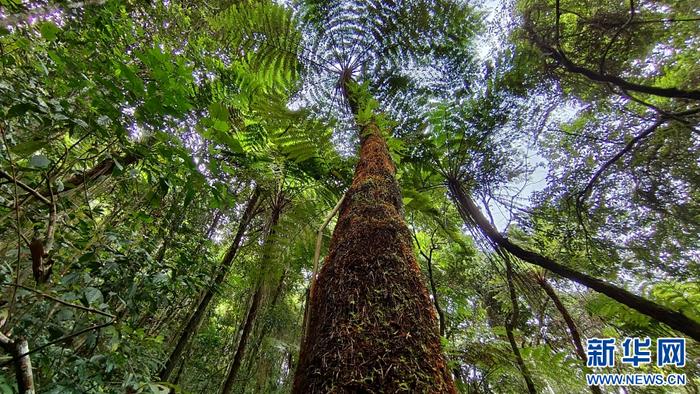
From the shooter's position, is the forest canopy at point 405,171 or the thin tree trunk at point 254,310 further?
the thin tree trunk at point 254,310

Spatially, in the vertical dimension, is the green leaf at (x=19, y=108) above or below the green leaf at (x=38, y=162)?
above

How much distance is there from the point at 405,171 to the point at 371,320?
2.89 meters

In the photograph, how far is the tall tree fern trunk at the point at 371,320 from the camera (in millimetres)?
765

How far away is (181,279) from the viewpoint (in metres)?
2.02

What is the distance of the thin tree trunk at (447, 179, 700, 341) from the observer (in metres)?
1.73

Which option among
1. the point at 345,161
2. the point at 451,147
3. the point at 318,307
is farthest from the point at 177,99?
the point at 451,147

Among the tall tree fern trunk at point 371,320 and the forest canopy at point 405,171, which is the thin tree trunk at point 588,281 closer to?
the forest canopy at point 405,171

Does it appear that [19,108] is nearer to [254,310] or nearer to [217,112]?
[217,112]

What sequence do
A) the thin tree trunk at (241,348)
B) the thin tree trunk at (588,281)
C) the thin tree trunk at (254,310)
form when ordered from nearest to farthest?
the thin tree trunk at (588,281), the thin tree trunk at (254,310), the thin tree trunk at (241,348)

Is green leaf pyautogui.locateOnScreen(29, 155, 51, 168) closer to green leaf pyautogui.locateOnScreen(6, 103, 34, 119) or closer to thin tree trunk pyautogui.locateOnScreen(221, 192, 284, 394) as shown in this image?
green leaf pyautogui.locateOnScreen(6, 103, 34, 119)

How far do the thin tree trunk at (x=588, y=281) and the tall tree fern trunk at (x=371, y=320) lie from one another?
1683mm

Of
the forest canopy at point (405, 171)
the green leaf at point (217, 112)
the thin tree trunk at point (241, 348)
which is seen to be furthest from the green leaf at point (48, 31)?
the thin tree trunk at point (241, 348)

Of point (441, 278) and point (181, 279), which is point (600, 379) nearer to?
point (441, 278)

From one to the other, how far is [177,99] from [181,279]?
1288mm
